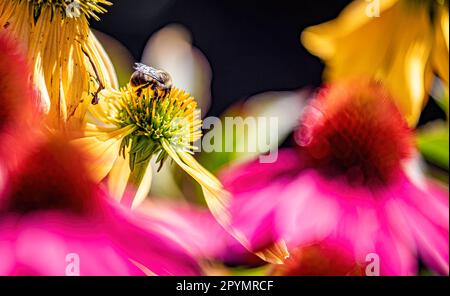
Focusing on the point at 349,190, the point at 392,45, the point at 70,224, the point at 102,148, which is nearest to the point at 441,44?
the point at 392,45

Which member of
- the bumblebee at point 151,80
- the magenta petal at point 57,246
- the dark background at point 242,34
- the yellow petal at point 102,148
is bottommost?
the magenta petal at point 57,246

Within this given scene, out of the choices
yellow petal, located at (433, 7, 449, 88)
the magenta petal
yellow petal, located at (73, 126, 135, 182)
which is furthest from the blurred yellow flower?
the magenta petal

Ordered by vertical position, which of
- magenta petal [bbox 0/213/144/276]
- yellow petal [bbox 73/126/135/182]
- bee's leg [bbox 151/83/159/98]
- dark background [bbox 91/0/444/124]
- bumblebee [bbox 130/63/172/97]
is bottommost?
magenta petal [bbox 0/213/144/276]

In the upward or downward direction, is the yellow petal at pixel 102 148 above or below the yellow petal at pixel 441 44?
below

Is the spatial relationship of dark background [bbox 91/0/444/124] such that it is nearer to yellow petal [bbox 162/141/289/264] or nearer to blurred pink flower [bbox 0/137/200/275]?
yellow petal [bbox 162/141/289/264]

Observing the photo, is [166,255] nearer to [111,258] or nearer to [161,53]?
[111,258]

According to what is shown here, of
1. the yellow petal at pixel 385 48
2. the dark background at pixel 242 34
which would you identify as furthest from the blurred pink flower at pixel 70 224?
the yellow petal at pixel 385 48

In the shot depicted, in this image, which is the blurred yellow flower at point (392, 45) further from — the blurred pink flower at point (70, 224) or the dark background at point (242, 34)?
the blurred pink flower at point (70, 224)
